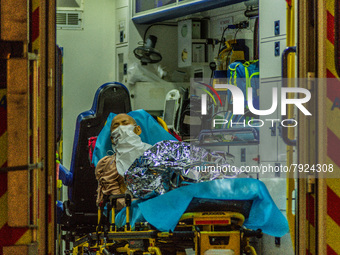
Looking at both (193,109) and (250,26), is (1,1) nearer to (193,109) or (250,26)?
(193,109)

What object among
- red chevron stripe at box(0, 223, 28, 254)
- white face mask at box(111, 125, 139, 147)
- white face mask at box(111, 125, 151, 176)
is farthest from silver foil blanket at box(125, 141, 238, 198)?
red chevron stripe at box(0, 223, 28, 254)

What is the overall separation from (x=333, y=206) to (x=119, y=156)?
2.66 meters

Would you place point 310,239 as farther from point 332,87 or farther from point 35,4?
point 35,4

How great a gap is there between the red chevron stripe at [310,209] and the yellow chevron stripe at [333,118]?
1.01 ft

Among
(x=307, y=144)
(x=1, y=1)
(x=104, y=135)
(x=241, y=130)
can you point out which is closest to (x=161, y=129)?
(x=104, y=135)

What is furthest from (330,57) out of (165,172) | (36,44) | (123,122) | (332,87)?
(123,122)

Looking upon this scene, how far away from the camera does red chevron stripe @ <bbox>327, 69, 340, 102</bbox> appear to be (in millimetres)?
2648

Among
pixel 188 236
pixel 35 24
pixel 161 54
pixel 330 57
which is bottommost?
pixel 188 236

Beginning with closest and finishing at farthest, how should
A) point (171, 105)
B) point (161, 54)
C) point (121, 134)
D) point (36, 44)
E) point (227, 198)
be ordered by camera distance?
point (36, 44) < point (227, 198) < point (121, 134) < point (171, 105) < point (161, 54)

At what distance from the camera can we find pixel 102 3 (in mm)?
9227

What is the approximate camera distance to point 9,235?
2.28 m

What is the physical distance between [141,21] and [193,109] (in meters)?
2.12

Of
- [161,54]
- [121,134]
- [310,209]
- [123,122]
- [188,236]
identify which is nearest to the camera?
[310,209]

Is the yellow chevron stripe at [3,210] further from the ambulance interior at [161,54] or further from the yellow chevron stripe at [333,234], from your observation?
the ambulance interior at [161,54]
